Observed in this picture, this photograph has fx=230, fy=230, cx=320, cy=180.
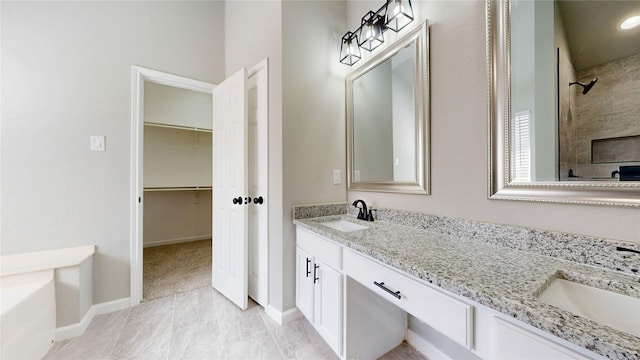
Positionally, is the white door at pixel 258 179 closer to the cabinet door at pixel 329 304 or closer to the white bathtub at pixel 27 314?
the cabinet door at pixel 329 304

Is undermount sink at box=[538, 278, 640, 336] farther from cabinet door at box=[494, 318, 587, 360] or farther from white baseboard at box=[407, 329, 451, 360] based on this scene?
white baseboard at box=[407, 329, 451, 360]

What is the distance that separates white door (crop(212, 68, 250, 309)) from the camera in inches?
76.1

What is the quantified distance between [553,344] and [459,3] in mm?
1531

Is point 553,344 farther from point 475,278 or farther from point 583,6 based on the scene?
point 583,6

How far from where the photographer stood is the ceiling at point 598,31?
834 millimetres

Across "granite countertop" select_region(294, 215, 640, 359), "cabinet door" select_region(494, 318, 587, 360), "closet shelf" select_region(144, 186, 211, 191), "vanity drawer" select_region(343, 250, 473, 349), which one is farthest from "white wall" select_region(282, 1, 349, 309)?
"closet shelf" select_region(144, 186, 211, 191)

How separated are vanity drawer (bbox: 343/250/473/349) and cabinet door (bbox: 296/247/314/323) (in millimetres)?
526

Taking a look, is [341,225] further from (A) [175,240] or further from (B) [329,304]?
(A) [175,240]

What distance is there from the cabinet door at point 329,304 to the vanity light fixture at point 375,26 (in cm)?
161

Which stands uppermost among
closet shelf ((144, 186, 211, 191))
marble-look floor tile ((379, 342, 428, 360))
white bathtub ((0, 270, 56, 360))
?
closet shelf ((144, 186, 211, 191))

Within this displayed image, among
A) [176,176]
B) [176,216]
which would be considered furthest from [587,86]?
[176,216]

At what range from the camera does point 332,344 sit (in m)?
1.36

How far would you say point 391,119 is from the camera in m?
1.72

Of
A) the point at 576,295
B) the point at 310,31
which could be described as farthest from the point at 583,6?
the point at 310,31
